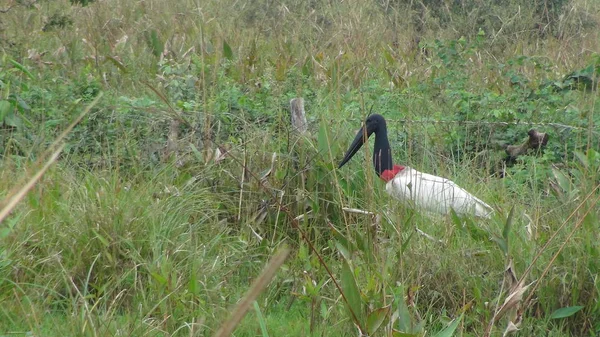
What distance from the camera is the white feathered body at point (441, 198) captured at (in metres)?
3.51

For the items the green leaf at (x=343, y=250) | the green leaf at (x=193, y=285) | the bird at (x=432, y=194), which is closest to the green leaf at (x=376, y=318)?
the green leaf at (x=343, y=250)

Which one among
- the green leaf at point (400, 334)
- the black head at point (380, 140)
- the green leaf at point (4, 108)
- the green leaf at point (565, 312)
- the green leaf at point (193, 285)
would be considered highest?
the green leaf at point (400, 334)

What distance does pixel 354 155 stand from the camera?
4211 mm

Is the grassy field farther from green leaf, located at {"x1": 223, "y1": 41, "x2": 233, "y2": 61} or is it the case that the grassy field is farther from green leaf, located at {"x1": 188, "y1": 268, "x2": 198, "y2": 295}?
green leaf, located at {"x1": 223, "y1": 41, "x2": 233, "y2": 61}

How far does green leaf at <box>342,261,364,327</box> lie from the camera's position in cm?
204

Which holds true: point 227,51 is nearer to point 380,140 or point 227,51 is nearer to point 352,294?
point 380,140

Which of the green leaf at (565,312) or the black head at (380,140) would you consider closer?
the green leaf at (565,312)

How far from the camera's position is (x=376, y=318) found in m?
2.11

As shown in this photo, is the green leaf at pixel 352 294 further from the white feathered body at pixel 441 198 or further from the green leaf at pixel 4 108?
the green leaf at pixel 4 108

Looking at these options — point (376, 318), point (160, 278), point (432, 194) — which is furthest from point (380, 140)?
point (376, 318)

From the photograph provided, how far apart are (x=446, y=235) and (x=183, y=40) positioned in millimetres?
4196

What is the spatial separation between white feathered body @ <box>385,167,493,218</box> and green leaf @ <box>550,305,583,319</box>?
0.78 meters

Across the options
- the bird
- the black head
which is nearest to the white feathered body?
the bird

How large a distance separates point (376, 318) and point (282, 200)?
5.15 ft
